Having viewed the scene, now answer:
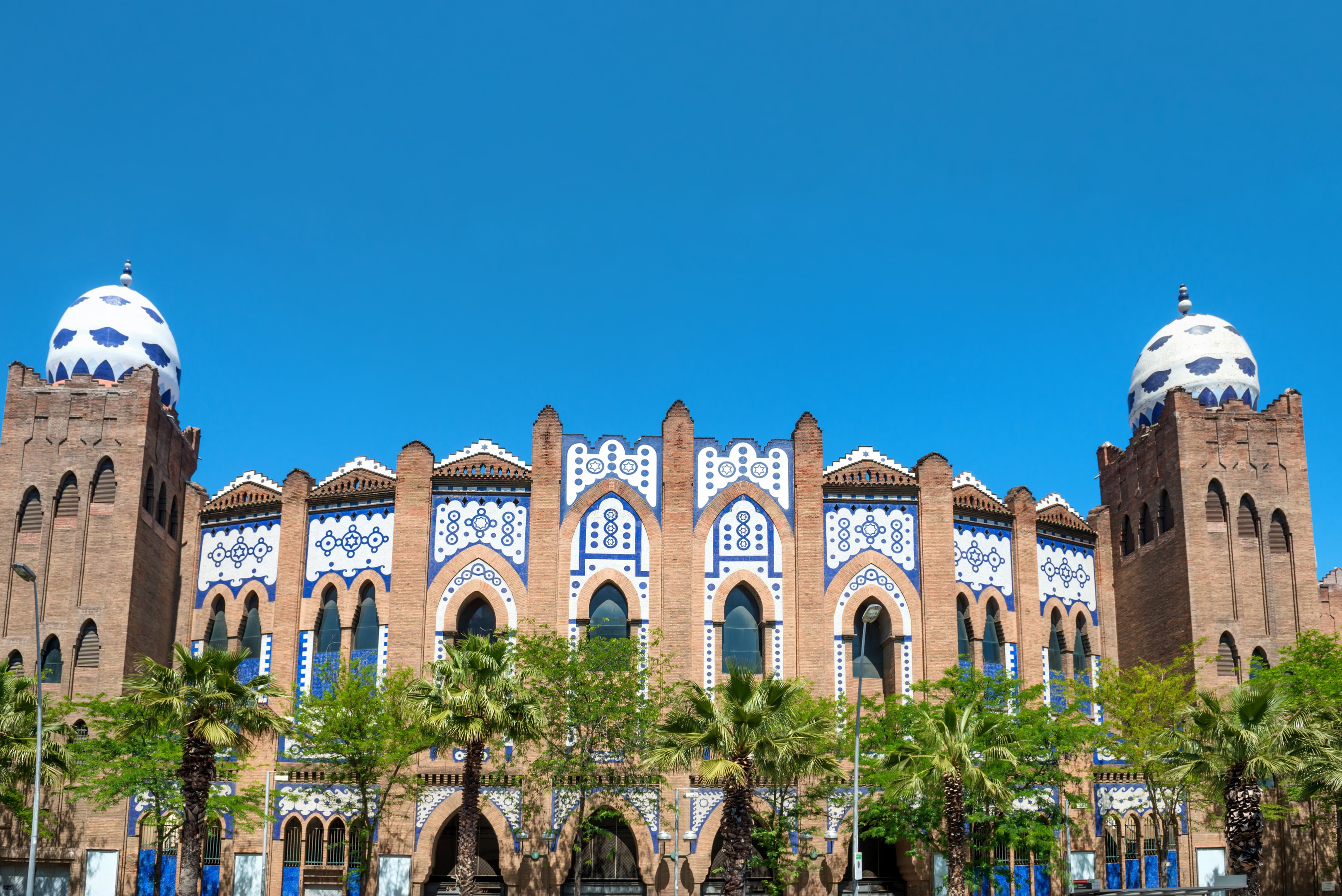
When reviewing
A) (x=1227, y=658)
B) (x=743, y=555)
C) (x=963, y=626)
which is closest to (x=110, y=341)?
(x=743, y=555)

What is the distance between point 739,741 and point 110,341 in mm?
25776

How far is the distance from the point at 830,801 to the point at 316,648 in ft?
52.0

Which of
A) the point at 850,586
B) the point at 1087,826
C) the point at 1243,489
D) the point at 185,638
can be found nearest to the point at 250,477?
the point at 185,638

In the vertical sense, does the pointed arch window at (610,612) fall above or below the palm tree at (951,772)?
above

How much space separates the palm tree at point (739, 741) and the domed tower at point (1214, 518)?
56.5 ft

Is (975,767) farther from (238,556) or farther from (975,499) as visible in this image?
(238,556)

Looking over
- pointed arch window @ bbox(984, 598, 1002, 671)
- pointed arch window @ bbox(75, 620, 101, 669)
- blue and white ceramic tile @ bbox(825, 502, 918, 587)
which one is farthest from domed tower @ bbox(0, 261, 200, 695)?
pointed arch window @ bbox(984, 598, 1002, 671)

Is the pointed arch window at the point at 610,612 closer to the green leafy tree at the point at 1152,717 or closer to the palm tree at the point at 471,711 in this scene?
the palm tree at the point at 471,711

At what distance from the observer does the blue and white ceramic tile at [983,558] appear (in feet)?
143

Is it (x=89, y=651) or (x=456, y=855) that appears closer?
(x=89, y=651)

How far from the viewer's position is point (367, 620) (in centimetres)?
4225

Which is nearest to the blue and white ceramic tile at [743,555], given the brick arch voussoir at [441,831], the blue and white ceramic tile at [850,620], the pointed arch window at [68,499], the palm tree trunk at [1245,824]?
the blue and white ceramic tile at [850,620]

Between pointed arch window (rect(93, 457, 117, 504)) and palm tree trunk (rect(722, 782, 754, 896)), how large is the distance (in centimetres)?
2148

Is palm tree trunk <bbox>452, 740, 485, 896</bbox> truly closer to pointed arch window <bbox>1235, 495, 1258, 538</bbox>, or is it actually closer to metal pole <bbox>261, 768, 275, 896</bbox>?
metal pole <bbox>261, 768, 275, 896</bbox>
